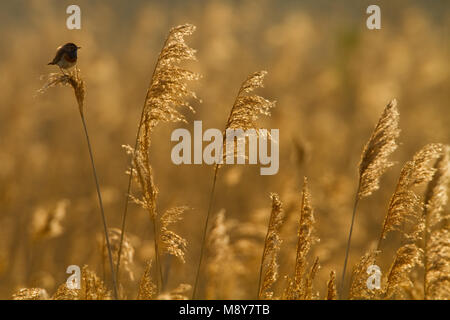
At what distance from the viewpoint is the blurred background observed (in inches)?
220

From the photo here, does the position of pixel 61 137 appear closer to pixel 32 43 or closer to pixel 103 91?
pixel 103 91

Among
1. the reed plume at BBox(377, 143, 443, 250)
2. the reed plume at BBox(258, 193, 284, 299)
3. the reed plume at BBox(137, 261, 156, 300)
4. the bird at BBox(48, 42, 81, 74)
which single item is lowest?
the reed plume at BBox(137, 261, 156, 300)

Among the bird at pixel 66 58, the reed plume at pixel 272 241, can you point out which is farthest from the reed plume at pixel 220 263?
the bird at pixel 66 58

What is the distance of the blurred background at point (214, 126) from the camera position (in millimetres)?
5598

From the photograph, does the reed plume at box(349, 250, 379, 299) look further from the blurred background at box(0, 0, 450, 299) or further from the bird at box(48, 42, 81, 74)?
the bird at box(48, 42, 81, 74)

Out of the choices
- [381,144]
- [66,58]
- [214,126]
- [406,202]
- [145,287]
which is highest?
[214,126]

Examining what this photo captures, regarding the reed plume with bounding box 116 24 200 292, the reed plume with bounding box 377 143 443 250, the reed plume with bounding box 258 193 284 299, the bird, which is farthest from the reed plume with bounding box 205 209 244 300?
the bird

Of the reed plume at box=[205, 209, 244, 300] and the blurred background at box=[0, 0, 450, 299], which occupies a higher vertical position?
the blurred background at box=[0, 0, 450, 299]

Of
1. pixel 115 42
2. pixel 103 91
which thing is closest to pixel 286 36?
pixel 103 91

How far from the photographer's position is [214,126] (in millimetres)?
8969

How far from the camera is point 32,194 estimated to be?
24.1 ft

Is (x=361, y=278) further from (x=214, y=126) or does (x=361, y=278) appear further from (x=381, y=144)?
(x=214, y=126)

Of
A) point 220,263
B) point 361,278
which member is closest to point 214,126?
point 220,263
